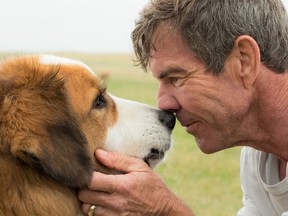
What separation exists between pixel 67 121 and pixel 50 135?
15 cm

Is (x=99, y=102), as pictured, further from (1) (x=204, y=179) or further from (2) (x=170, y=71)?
(1) (x=204, y=179)

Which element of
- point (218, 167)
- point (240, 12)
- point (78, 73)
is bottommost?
point (218, 167)

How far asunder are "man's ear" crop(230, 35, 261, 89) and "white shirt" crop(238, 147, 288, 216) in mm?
589

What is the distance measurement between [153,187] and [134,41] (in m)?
→ 0.80

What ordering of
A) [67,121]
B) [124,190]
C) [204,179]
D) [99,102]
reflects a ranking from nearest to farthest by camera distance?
[67,121] → [124,190] → [99,102] → [204,179]

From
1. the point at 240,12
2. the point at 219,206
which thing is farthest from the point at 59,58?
the point at 219,206

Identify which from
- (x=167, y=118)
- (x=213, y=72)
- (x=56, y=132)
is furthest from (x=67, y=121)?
(x=213, y=72)

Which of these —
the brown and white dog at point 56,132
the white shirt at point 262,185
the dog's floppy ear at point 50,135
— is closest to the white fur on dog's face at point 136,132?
the brown and white dog at point 56,132

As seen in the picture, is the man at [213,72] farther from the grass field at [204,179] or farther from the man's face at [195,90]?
the grass field at [204,179]

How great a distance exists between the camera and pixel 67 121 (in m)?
2.94

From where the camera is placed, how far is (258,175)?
12.3 feet

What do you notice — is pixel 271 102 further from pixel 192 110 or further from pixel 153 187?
pixel 153 187

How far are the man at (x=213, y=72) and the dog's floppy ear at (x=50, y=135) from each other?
0.31 metres

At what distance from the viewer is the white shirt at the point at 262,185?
3.64 metres
